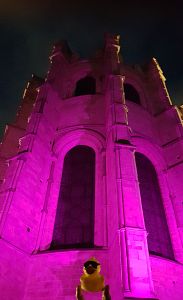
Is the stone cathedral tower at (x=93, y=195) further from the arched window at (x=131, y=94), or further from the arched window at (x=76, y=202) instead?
the arched window at (x=131, y=94)

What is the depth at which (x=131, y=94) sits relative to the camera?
15.8m

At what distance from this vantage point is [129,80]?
54.7ft

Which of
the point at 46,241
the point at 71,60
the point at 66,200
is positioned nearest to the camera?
the point at 46,241

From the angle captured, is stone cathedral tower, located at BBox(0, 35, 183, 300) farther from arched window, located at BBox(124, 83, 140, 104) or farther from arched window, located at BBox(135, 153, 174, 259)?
arched window, located at BBox(124, 83, 140, 104)

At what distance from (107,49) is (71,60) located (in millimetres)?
2971

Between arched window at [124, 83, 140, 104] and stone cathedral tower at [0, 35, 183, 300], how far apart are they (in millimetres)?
167

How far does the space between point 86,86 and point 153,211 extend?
889 cm

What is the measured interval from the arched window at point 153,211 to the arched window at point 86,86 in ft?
18.5

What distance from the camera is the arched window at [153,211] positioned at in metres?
8.68

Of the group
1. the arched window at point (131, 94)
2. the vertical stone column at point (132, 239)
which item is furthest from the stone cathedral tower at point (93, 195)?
the arched window at point (131, 94)

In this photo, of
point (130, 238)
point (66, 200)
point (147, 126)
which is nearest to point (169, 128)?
point (147, 126)

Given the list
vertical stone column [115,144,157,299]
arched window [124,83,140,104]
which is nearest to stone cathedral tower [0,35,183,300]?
vertical stone column [115,144,157,299]

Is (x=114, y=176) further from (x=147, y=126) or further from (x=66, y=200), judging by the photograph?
(x=147, y=126)

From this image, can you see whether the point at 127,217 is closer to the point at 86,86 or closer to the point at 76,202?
the point at 76,202
